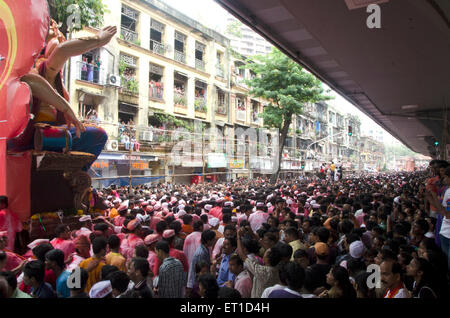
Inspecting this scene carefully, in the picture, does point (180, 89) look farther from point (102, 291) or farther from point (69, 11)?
point (102, 291)

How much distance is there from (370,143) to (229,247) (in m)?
83.7

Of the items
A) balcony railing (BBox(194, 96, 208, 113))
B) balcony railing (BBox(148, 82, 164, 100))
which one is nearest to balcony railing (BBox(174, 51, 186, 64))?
balcony railing (BBox(148, 82, 164, 100))

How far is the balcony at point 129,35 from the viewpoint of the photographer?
66.4ft

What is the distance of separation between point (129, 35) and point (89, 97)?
5.40 m

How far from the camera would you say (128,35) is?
67.3 ft

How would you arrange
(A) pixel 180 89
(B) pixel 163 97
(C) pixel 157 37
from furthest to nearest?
(A) pixel 180 89 < (C) pixel 157 37 < (B) pixel 163 97

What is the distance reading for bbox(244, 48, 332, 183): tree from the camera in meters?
20.3

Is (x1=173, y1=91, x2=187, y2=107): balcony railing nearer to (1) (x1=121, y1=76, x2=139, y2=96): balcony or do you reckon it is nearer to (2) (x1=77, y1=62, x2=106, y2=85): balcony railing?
(1) (x1=121, y1=76, x2=139, y2=96): balcony

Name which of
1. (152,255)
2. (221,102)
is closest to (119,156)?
(221,102)

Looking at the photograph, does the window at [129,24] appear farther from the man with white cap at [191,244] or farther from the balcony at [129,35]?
the man with white cap at [191,244]

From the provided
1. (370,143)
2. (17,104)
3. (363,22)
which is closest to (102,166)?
(17,104)

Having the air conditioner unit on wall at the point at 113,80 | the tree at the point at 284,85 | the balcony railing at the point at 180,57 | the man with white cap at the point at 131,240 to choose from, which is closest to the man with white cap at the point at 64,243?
the man with white cap at the point at 131,240

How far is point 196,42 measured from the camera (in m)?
25.6

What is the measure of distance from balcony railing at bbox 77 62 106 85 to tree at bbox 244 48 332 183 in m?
9.32
